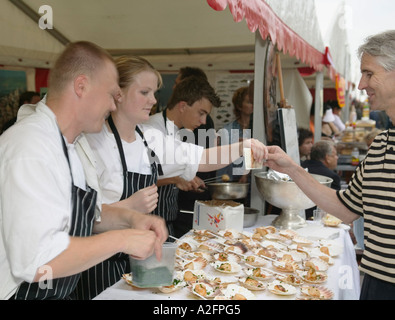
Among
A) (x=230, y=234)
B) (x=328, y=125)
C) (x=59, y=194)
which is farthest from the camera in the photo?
(x=328, y=125)

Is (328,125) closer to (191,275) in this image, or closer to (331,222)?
(331,222)

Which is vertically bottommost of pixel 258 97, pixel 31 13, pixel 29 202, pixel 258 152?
pixel 29 202

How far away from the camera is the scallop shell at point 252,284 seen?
168 centimetres

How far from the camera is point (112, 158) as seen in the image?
2051 mm

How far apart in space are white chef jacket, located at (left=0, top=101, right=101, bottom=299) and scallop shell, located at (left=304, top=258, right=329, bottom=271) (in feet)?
4.19

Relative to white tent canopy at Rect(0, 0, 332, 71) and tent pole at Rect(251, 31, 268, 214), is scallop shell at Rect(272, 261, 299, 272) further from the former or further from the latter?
white tent canopy at Rect(0, 0, 332, 71)

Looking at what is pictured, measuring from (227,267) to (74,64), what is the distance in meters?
1.17

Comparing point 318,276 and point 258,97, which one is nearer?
point 318,276

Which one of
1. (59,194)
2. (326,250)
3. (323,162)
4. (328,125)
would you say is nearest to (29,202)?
(59,194)

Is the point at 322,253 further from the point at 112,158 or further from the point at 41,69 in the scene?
the point at 41,69

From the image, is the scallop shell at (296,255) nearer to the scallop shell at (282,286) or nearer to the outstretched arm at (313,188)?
the outstretched arm at (313,188)

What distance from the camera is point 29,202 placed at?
108 cm
